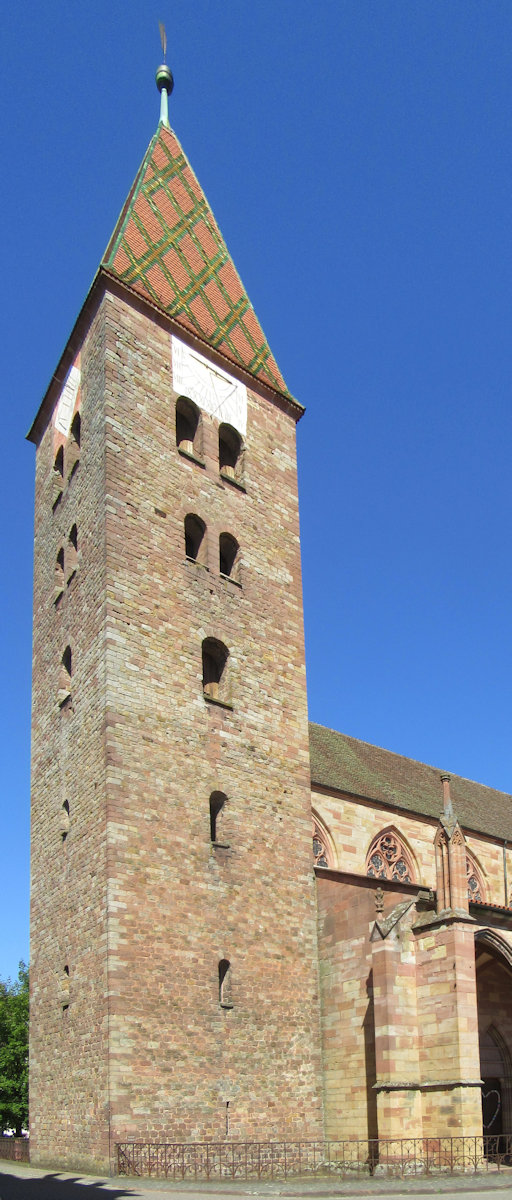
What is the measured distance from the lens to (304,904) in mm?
18672

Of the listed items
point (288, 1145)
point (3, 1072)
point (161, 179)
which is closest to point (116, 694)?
point (288, 1145)

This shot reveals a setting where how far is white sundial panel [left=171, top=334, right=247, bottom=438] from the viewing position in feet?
68.4

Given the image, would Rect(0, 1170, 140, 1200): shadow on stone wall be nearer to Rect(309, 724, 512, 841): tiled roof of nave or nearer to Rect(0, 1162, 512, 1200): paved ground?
Rect(0, 1162, 512, 1200): paved ground

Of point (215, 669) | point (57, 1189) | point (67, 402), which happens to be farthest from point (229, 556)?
point (57, 1189)

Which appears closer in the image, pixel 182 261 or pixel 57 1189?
pixel 57 1189

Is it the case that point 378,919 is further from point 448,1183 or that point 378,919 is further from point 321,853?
point 321,853

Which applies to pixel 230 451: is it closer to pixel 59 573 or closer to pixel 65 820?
pixel 59 573

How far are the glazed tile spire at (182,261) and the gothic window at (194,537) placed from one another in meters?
4.25

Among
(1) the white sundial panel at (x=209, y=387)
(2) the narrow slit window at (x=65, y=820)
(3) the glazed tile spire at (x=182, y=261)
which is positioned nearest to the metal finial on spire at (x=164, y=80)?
(3) the glazed tile spire at (x=182, y=261)

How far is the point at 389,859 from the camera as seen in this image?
83.7 ft

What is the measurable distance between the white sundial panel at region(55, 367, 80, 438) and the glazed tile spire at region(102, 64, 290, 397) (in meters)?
2.18

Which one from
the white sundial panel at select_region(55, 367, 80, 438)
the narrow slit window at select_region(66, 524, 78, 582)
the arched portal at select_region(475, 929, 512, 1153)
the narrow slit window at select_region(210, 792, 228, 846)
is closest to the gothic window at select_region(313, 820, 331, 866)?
the arched portal at select_region(475, 929, 512, 1153)

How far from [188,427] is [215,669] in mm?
5128

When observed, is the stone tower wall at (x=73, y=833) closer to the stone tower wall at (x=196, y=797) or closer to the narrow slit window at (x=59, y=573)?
the narrow slit window at (x=59, y=573)
